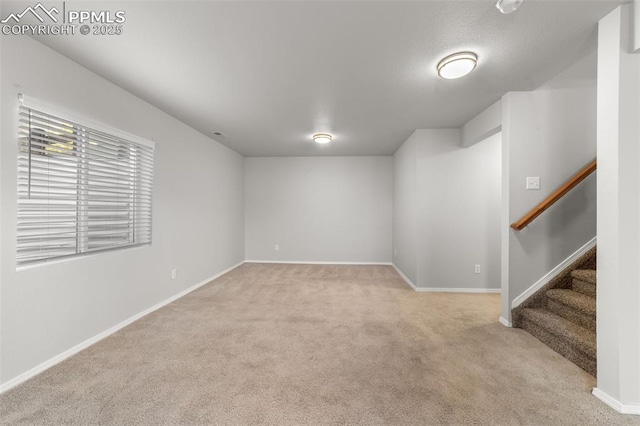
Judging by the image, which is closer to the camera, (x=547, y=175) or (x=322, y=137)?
(x=547, y=175)

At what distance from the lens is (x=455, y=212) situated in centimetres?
417

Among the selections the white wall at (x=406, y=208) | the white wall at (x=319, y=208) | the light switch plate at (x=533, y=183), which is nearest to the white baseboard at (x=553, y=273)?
the light switch plate at (x=533, y=183)

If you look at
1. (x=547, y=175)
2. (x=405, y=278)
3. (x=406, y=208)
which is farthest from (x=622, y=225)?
(x=405, y=278)

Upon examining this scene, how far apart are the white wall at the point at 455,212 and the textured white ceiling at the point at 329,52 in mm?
811

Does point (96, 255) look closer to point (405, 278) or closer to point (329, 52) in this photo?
point (329, 52)

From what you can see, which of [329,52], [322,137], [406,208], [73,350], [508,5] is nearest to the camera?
[508,5]

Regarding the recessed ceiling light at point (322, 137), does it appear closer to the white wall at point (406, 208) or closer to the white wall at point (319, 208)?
the white wall at point (406, 208)

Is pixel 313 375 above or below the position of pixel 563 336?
below

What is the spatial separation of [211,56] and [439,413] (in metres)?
2.93

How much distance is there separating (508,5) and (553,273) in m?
2.56

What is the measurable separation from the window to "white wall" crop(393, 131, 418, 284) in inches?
145

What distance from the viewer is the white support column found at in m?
1.65

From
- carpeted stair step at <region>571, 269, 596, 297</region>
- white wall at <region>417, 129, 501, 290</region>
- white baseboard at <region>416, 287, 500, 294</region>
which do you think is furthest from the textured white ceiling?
white baseboard at <region>416, 287, 500, 294</region>

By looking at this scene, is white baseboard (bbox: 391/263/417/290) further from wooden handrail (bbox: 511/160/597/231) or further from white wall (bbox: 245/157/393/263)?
wooden handrail (bbox: 511/160/597/231)
